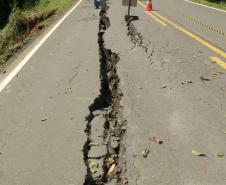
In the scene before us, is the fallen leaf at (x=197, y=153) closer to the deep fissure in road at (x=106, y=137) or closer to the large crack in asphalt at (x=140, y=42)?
the deep fissure in road at (x=106, y=137)

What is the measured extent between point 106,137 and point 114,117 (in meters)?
0.68

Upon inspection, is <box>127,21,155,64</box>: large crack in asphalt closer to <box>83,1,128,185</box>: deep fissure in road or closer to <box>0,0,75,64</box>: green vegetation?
<box>83,1,128,185</box>: deep fissure in road

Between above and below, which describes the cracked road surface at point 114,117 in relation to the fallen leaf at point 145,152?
below

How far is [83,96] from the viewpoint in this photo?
627 centimetres

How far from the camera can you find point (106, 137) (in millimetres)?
4852

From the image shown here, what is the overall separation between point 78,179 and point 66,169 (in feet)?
0.80

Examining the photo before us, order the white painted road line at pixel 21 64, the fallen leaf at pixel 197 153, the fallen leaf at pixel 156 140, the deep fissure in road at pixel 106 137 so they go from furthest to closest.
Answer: the white painted road line at pixel 21 64
the fallen leaf at pixel 156 140
the fallen leaf at pixel 197 153
the deep fissure in road at pixel 106 137

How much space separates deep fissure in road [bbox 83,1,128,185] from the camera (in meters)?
4.04

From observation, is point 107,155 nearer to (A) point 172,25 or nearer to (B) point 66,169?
(B) point 66,169

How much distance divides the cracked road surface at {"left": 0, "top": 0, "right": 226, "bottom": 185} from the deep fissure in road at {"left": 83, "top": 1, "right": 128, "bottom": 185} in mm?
11

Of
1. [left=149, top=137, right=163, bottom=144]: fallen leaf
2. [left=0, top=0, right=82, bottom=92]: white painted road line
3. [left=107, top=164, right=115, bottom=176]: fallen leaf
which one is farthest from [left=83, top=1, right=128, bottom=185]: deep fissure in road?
[left=0, top=0, right=82, bottom=92]: white painted road line

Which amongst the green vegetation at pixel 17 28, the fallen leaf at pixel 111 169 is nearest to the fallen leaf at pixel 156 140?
the fallen leaf at pixel 111 169

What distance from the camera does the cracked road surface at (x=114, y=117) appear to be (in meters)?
4.08

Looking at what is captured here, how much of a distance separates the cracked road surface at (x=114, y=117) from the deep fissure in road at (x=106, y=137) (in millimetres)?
11
